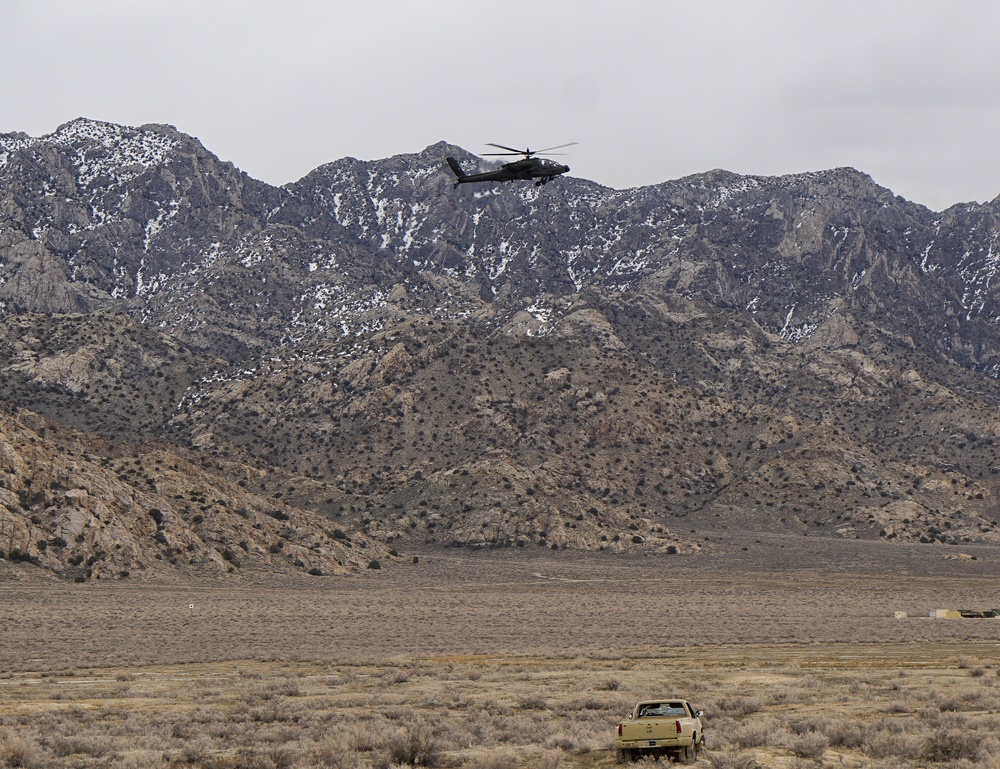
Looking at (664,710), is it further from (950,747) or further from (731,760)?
(950,747)

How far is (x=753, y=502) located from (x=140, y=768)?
12145 centimetres

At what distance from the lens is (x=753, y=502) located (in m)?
135

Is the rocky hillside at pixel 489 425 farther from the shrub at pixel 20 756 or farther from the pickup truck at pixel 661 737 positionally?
the pickup truck at pixel 661 737

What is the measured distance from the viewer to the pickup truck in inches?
801

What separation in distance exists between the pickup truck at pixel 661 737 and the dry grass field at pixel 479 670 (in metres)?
0.42

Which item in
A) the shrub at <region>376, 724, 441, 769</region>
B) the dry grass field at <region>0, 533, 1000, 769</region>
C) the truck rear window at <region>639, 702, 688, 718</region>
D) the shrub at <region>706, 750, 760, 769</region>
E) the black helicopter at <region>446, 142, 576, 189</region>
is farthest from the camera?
the black helicopter at <region>446, 142, 576, 189</region>

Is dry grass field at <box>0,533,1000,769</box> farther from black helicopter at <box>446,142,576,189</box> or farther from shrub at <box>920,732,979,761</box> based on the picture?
black helicopter at <box>446,142,576,189</box>

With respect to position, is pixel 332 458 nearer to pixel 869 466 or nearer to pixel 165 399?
pixel 165 399

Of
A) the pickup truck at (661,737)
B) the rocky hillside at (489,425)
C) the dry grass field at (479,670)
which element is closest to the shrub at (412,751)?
the dry grass field at (479,670)

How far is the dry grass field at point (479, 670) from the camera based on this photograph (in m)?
21.5

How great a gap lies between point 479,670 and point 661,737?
18.1 m

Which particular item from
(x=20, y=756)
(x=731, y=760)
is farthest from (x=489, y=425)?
(x=731, y=760)

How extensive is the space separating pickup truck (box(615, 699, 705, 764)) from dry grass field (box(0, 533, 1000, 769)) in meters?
0.42

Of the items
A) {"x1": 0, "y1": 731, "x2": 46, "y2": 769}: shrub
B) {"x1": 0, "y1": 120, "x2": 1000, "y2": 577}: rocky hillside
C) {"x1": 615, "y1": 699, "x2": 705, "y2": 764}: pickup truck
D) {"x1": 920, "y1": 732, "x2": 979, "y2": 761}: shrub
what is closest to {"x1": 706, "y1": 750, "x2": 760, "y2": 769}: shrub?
{"x1": 615, "y1": 699, "x2": 705, "y2": 764}: pickup truck
